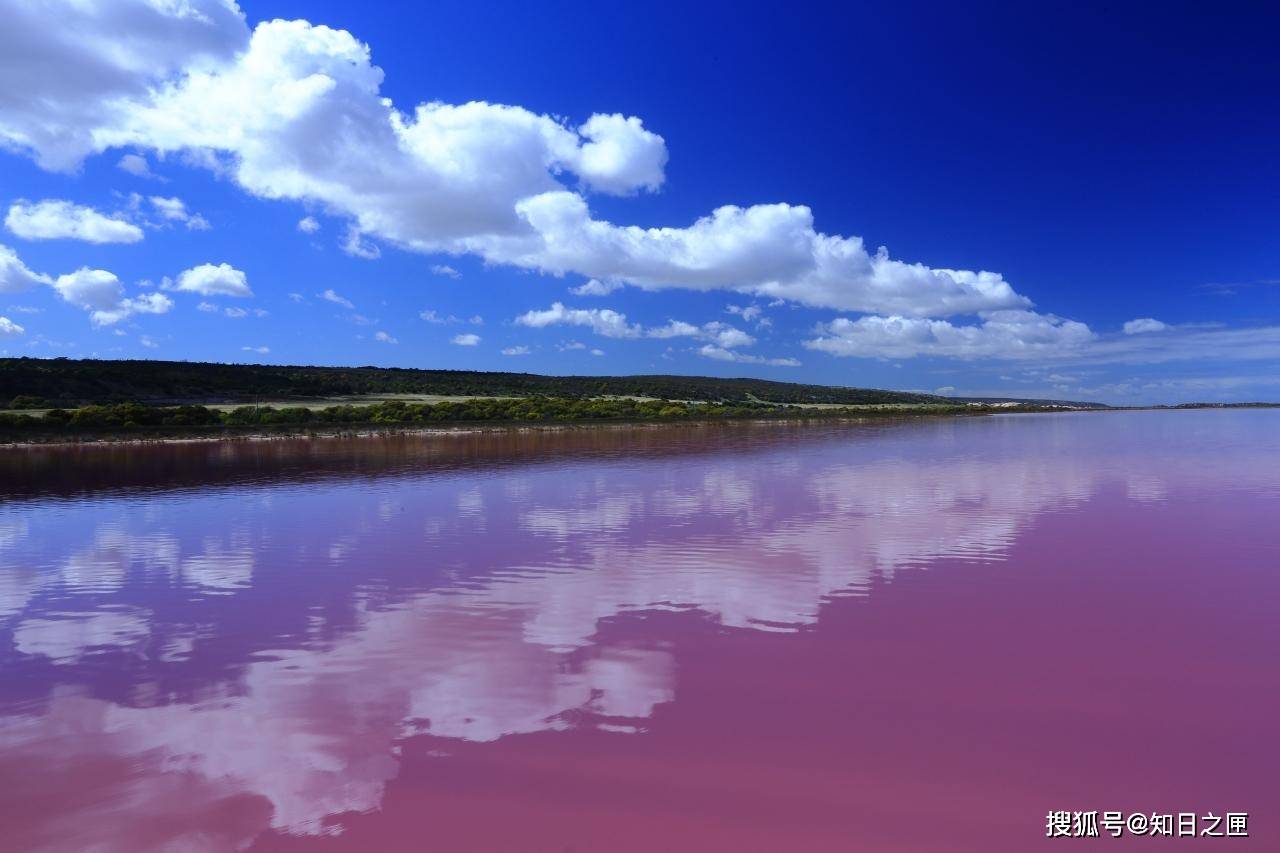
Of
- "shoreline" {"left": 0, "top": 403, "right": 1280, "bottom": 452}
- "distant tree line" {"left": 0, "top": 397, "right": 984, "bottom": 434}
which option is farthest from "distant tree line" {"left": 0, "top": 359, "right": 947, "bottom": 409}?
"shoreline" {"left": 0, "top": 403, "right": 1280, "bottom": 452}

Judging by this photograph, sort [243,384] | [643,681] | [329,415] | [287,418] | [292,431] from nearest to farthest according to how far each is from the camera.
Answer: [643,681], [292,431], [287,418], [329,415], [243,384]

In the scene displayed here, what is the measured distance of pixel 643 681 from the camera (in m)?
5.96

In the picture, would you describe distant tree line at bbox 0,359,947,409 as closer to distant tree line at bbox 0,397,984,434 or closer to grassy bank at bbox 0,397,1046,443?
distant tree line at bbox 0,397,984,434

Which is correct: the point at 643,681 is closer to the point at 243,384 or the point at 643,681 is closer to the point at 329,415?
the point at 329,415

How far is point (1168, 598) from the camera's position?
7895 mm

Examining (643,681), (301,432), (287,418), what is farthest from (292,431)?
(643,681)

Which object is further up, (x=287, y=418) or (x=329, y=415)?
(x=329, y=415)

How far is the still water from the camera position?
4.19 m

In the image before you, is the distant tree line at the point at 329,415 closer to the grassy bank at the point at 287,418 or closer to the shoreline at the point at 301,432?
the grassy bank at the point at 287,418

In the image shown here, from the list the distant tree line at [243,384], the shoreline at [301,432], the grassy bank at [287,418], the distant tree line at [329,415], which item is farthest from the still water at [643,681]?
the distant tree line at [243,384]

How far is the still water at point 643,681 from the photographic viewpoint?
4.19 meters

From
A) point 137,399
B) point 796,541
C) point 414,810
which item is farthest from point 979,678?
point 137,399

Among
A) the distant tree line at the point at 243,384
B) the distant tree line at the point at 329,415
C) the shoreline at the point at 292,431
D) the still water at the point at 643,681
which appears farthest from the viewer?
the distant tree line at the point at 243,384

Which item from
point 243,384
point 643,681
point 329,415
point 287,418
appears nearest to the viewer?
point 643,681
